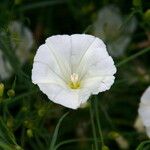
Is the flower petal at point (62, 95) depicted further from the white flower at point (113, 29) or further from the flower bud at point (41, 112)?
the white flower at point (113, 29)

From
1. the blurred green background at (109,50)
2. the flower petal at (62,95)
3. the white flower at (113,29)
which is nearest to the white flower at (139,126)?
the blurred green background at (109,50)

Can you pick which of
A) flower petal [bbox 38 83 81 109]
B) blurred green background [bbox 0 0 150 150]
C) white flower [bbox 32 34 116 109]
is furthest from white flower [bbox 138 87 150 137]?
flower petal [bbox 38 83 81 109]

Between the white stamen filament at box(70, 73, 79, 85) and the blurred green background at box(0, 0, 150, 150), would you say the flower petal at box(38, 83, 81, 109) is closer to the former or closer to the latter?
the white stamen filament at box(70, 73, 79, 85)

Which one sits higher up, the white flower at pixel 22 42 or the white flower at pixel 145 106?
the white flower at pixel 22 42

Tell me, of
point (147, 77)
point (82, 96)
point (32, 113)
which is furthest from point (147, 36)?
point (82, 96)

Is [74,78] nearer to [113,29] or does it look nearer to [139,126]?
[139,126]

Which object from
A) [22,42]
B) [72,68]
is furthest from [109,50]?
[72,68]
